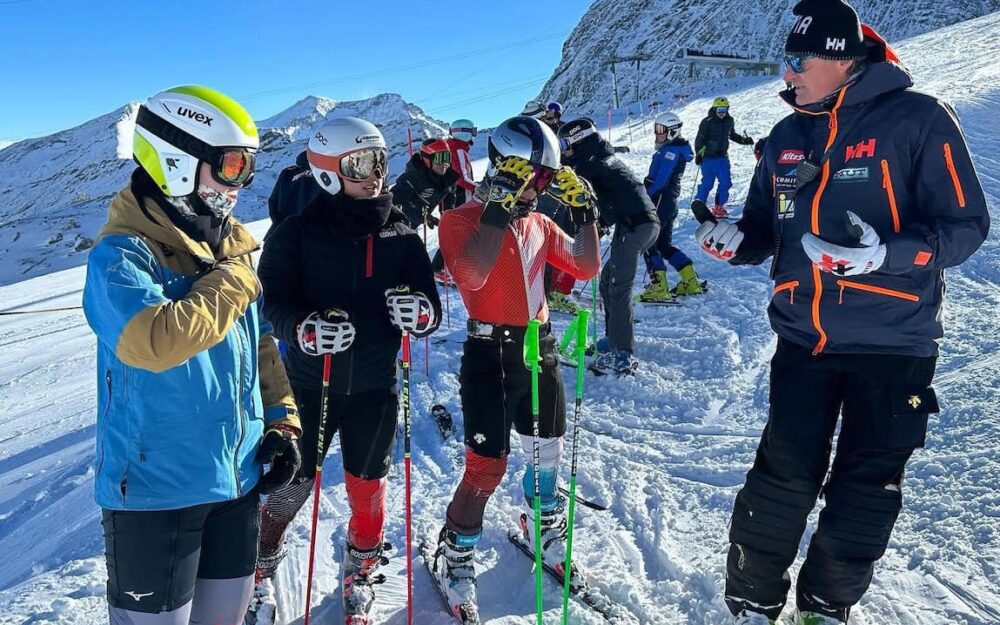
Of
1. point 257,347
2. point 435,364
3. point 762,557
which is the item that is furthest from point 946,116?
point 435,364

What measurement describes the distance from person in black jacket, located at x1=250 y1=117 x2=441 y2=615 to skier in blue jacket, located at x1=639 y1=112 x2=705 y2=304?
560 centimetres

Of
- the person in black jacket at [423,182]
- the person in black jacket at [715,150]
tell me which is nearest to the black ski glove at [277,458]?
the person in black jacket at [423,182]

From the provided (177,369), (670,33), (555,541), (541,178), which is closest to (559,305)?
(555,541)

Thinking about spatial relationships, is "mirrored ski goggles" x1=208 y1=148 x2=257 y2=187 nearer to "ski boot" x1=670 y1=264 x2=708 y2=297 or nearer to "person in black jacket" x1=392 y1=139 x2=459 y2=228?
"person in black jacket" x1=392 y1=139 x2=459 y2=228

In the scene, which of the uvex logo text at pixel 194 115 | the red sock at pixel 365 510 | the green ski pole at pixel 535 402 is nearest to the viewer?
the uvex logo text at pixel 194 115

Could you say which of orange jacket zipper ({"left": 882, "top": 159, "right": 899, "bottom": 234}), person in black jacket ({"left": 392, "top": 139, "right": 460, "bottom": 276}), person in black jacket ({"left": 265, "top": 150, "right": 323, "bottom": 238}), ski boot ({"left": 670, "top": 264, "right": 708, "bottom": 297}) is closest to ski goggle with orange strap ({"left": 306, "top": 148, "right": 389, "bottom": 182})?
person in black jacket ({"left": 265, "top": 150, "right": 323, "bottom": 238})

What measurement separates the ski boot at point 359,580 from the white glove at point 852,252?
2.48 meters

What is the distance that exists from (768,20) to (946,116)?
102 m

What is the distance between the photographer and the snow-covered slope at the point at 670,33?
247 ft

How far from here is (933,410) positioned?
2.40 m

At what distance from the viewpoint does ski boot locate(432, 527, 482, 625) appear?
128 inches

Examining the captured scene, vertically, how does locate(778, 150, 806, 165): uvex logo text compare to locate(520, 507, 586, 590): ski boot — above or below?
above

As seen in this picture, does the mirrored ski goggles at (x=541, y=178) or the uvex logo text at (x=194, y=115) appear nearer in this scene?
the uvex logo text at (x=194, y=115)

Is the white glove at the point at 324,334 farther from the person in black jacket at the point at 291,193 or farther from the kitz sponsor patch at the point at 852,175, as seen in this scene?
the person in black jacket at the point at 291,193
